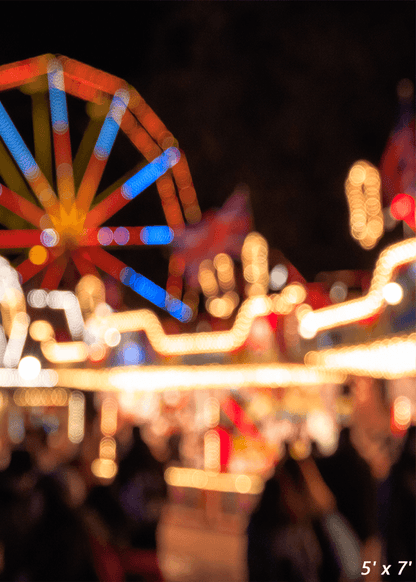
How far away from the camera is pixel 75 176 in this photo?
821cm

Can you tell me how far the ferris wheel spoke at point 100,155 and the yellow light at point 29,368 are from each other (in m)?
2.01

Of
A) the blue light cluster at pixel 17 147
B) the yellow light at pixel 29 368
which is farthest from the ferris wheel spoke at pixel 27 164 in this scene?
the yellow light at pixel 29 368

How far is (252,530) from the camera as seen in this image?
8.16ft

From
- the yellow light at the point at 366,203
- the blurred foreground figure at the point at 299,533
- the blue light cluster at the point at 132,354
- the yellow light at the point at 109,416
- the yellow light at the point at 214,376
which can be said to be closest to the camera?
the blurred foreground figure at the point at 299,533

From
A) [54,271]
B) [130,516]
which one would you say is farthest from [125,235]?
[130,516]

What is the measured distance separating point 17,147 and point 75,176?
2.73 feet

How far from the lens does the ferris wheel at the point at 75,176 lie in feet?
25.0

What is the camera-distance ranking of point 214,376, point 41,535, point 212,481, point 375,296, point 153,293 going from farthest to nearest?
point 153,293 < point 212,481 < point 214,376 < point 375,296 < point 41,535

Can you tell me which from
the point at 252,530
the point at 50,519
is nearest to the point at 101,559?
the point at 50,519

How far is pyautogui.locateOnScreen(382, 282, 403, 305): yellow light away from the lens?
3062mm

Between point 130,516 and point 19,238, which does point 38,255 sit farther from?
point 130,516

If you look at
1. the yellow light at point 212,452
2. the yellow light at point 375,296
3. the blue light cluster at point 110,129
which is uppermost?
the blue light cluster at point 110,129

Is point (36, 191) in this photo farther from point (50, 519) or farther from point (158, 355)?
point (50, 519)

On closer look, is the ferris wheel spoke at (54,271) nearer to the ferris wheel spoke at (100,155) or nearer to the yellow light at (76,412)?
the ferris wheel spoke at (100,155)
